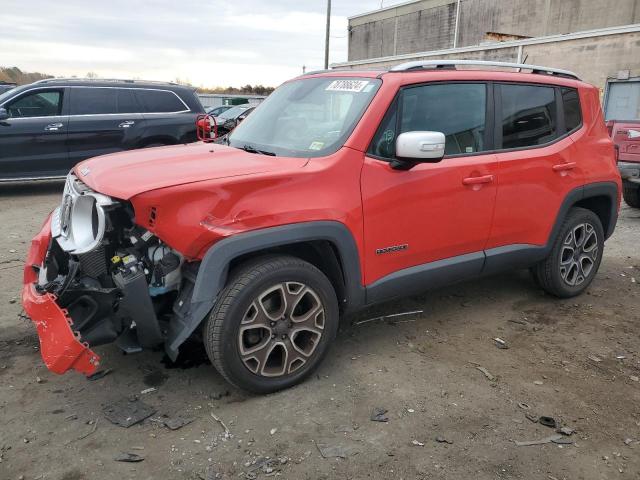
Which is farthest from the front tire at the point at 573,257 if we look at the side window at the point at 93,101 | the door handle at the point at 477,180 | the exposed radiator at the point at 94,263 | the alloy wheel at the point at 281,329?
the side window at the point at 93,101

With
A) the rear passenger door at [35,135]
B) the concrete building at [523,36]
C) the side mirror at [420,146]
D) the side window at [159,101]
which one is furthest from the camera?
the concrete building at [523,36]

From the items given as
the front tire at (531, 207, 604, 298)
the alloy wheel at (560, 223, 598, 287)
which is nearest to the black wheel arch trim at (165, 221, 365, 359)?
the front tire at (531, 207, 604, 298)

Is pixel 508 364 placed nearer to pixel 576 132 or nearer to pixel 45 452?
pixel 576 132

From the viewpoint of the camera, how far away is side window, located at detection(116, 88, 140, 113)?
9133 millimetres

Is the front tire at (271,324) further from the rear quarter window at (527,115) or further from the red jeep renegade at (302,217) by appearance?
the rear quarter window at (527,115)

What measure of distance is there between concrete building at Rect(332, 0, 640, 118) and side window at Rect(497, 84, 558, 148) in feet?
11.7

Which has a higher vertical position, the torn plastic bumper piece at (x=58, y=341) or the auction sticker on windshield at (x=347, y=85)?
the auction sticker on windshield at (x=347, y=85)

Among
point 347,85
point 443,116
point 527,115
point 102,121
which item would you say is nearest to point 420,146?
point 443,116

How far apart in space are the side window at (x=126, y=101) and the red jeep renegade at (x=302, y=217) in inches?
236

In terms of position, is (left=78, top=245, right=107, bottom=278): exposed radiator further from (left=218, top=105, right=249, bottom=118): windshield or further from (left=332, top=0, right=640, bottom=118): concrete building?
(left=218, top=105, right=249, bottom=118): windshield

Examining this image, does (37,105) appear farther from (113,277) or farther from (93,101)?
(113,277)

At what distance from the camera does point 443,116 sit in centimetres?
354

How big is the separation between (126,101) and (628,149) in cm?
817

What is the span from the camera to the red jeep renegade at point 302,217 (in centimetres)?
268
